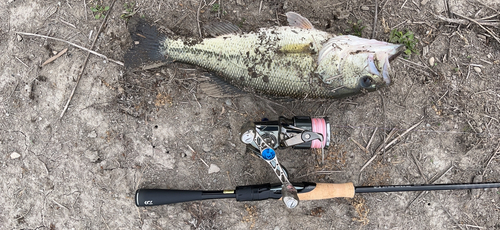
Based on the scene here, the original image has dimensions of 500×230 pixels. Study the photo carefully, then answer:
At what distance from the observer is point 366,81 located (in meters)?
2.61

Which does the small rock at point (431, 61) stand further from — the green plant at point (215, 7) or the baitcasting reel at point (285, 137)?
the green plant at point (215, 7)

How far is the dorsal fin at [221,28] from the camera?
289cm

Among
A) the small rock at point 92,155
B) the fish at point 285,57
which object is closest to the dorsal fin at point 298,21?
the fish at point 285,57

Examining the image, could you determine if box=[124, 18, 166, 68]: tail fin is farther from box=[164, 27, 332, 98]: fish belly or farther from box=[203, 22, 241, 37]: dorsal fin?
box=[203, 22, 241, 37]: dorsal fin

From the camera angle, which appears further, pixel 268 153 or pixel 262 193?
pixel 262 193

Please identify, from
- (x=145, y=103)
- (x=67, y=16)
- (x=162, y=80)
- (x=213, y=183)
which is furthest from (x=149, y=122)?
(x=67, y=16)

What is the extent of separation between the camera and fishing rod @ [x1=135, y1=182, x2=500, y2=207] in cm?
254

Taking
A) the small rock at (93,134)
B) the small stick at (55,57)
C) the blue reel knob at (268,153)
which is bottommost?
the small rock at (93,134)

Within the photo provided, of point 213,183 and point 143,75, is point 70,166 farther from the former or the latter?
point 213,183

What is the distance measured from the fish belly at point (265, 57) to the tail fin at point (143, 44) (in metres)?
0.11

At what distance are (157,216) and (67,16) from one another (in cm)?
231

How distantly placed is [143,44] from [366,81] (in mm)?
2180

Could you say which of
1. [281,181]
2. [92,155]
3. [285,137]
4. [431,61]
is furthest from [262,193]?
[431,61]

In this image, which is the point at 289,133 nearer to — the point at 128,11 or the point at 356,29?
the point at 356,29
